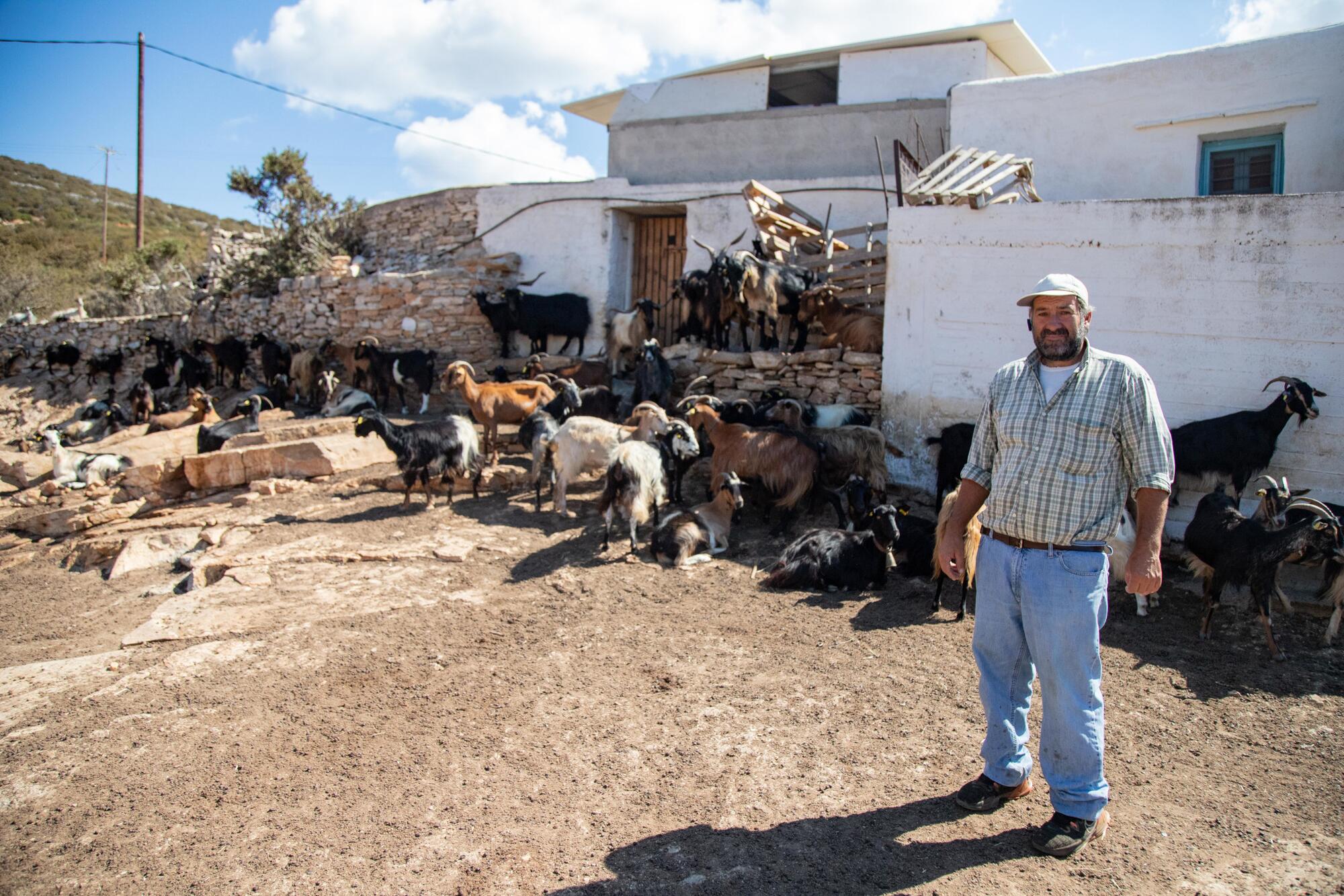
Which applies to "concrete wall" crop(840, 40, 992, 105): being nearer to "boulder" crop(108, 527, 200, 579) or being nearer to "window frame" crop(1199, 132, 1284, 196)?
"window frame" crop(1199, 132, 1284, 196)

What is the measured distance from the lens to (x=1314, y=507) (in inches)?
198

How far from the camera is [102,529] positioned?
8172 millimetres

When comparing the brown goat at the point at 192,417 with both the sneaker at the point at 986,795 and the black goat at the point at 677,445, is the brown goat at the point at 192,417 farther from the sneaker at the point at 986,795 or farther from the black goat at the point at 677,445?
the sneaker at the point at 986,795

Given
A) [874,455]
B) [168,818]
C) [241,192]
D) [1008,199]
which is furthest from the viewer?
[241,192]

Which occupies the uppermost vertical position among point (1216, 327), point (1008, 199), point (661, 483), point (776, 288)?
point (1008, 199)

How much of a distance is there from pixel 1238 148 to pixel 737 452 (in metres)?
7.50

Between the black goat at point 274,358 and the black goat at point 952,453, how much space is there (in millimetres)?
11367

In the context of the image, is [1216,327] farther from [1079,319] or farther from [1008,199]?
[1079,319]

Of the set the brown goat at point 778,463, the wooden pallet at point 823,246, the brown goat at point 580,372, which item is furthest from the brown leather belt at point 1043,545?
the brown goat at point 580,372

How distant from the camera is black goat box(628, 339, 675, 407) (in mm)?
10109

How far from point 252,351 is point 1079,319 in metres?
16.0

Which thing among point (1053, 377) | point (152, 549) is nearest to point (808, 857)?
point (1053, 377)

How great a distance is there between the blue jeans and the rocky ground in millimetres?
308

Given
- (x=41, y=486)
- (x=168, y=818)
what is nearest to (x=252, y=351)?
(x=41, y=486)
